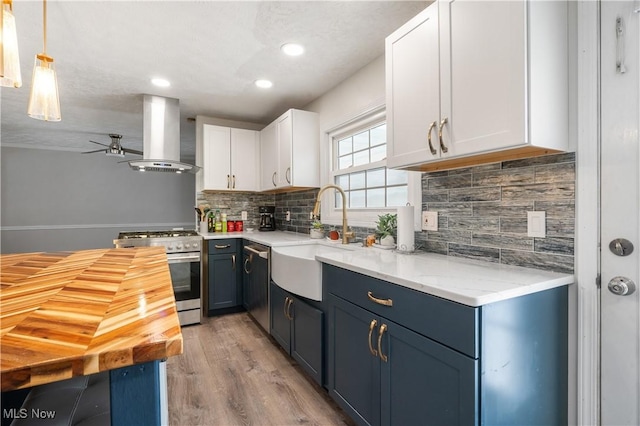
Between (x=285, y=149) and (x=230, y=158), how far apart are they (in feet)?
2.93

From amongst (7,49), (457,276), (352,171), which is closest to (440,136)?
(457,276)

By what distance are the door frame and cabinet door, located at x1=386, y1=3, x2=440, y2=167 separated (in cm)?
53

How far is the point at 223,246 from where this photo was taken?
3.31 m

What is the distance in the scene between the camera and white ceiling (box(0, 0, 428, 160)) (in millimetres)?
1814

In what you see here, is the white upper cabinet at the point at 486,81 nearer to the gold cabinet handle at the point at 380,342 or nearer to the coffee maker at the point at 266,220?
the gold cabinet handle at the point at 380,342

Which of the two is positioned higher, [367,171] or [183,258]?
[367,171]

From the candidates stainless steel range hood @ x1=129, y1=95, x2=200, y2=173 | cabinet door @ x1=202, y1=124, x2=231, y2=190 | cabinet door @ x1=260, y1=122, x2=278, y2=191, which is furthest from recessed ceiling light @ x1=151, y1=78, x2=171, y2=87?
cabinet door @ x1=260, y1=122, x2=278, y2=191

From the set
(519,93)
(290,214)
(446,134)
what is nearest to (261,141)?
(290,214)

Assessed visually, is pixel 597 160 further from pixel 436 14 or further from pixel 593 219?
pixel 436 14

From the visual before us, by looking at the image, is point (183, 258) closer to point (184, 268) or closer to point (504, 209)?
point (184, 268)

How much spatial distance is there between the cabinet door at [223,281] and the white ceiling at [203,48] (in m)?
1.74

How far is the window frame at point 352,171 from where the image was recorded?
6.58 ft

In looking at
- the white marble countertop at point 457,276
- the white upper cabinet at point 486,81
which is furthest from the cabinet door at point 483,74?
the white marble countertop at point 457,276

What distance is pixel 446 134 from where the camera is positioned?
1.37 m
